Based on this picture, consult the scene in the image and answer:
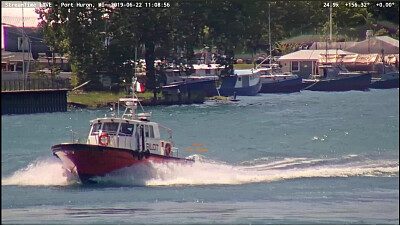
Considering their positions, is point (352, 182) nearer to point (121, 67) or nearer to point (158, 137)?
point (158, 137)

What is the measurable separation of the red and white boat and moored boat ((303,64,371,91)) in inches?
272

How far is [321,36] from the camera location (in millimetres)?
30047

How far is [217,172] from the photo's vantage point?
27.2 m

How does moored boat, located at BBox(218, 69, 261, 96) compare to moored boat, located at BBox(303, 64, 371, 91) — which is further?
moored boat, located at BBox(303, 64, 371, 91)

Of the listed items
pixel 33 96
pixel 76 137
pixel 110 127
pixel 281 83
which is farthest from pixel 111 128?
pixel 281 83

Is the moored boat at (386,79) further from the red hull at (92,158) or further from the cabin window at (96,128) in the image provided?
the cabin window at (96,128)

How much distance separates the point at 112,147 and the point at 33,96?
2603mm

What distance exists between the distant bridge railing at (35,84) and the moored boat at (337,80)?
267 inches

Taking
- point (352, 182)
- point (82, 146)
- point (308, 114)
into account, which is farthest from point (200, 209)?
point (308, 114)

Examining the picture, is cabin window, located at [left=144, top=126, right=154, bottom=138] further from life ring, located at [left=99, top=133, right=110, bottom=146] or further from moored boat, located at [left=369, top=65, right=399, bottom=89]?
moored boat, located at [left=369, top=65, right=399, bottom=89]

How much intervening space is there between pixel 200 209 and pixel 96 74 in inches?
331

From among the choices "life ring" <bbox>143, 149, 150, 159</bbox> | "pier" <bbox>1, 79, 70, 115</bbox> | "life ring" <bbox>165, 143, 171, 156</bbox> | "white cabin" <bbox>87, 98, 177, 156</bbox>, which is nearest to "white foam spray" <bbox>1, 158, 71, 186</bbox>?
"white cabin" <bbox>87, 98, 177, 156</bbox>

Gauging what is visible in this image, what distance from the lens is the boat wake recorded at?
83.2ft

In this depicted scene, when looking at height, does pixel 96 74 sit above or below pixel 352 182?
above
